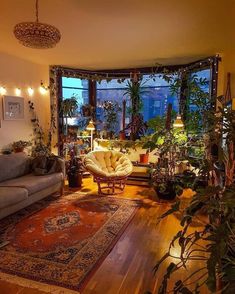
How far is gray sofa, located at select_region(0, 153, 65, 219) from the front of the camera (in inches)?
122

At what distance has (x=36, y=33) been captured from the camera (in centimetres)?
223

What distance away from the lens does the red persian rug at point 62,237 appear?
2230mm

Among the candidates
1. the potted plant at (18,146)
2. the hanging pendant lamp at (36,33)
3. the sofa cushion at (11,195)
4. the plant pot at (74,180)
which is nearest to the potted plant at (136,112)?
the plant pot at (74,180)

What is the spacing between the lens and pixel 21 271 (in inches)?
87.2

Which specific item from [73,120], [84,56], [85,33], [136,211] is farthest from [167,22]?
[73,120]

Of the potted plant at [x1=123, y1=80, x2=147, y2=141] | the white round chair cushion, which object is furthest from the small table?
the potted plant at [x1=123, y1=80, x2=147, y2=141]

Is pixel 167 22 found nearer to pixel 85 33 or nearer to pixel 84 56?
pixel 85 33

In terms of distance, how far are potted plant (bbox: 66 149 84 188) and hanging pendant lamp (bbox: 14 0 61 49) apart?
2.92 metres

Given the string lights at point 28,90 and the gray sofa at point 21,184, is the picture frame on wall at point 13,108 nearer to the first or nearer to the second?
the string lights at point 28,90

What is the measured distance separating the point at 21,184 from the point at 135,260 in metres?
1.95

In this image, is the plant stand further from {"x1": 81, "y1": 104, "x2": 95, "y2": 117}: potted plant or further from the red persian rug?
{"x1": 81, "y1": 104, "x2": 95, "y2": 117}: potted plant

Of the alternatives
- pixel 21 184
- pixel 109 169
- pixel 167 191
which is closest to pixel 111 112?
pixel 109 169

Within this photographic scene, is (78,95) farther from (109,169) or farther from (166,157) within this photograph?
(166,157)

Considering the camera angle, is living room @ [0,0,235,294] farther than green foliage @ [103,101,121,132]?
No
